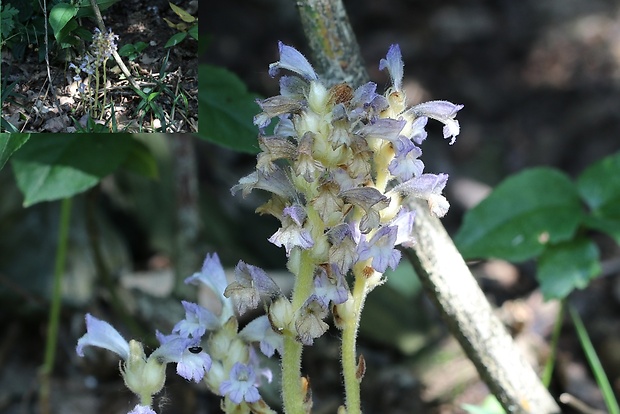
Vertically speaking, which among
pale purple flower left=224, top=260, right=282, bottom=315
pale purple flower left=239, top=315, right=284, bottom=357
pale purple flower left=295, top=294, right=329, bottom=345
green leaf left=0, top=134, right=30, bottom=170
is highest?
green leaf left=0, top=134, right=30, bottom=170

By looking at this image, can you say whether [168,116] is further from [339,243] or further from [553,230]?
[553,230]

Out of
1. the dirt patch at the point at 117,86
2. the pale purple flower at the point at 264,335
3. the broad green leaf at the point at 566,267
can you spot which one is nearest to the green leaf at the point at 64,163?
the dirt patch at the point at 117,86

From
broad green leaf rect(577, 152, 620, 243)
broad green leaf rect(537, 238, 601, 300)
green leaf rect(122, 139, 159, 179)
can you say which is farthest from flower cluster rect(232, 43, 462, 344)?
broad green leaf rect(577, 152, 620, 243)

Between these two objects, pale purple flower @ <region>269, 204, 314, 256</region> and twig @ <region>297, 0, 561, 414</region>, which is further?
twig @ <region>297, 0, 561, 414</region>

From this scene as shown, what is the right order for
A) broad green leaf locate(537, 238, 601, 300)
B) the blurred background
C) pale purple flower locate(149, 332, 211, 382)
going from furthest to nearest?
1. the blurred background
2. broad green leaf locate(537, 238, 601, 300)
3. pale purple flower locate(149, 332, 211, 382)

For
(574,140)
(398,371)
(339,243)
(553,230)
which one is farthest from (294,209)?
(574,140)

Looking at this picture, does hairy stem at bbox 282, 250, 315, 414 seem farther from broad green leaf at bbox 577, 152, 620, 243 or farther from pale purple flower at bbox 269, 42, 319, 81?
broad green leaf at bbox 577, 152, 620, 243
